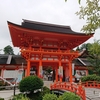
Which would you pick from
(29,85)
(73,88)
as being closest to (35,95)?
(29,85)

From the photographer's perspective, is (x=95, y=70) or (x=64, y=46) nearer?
(x=64, y=46)

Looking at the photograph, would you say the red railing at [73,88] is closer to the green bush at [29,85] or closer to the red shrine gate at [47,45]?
the green bush at [29,85]

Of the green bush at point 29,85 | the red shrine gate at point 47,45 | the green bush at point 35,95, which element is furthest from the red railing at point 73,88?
the red shrine gate at point 47,45

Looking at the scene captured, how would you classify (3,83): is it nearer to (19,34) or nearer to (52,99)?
(19,34)

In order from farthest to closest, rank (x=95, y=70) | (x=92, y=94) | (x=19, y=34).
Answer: (x=95, y=70) → (x=19, y=34) → (x=92, y=94)

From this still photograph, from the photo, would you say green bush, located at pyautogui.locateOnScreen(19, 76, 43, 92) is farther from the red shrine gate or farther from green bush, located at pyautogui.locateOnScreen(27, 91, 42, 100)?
the red shrine gate

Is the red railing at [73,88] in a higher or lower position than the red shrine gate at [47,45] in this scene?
lower

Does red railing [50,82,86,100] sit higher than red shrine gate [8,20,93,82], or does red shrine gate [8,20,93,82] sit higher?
red shrine gate [8,20,93,82]

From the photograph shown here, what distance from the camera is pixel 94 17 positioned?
27.5ft

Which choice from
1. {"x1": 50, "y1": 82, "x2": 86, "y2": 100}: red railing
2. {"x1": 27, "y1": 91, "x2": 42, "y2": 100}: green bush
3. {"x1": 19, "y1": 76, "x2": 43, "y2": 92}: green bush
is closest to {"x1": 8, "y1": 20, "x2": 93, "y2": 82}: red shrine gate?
{"x1": 50, "y1": 82, "x2": 86, "y2": 100}: red railing

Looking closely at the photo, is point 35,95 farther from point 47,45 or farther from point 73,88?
point 47,45

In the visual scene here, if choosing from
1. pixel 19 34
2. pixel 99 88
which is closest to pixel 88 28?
pixel 99 88

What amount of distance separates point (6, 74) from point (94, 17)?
48.4ft

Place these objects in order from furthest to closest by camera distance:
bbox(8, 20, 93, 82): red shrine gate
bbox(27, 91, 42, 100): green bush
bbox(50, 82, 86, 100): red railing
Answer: bbox(8, 20, 93, 82): red shrine gate < bbox(27, 91, 42, 100): green bush < bbox(50, 82, 86, 100): red railing
